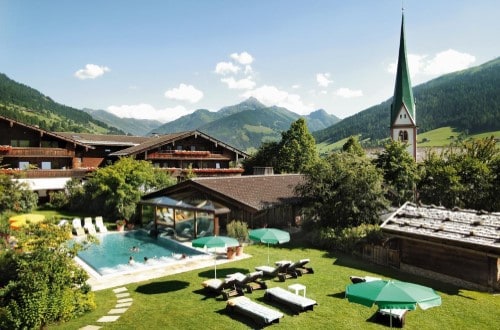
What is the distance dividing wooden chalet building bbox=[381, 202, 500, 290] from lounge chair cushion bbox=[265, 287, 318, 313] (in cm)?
655

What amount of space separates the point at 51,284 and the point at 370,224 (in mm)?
15931

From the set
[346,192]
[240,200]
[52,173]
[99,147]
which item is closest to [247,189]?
[240,200]

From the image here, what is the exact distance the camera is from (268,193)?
24859mm

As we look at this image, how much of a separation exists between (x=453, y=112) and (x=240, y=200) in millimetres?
155895

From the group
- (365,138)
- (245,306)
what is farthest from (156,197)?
(365,138)

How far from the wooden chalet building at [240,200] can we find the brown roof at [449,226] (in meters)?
8.06

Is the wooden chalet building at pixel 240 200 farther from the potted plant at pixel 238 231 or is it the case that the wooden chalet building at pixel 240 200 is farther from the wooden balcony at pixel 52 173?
the wooden balcony at pixel 52 173

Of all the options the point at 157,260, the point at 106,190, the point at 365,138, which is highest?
the point at 365,138

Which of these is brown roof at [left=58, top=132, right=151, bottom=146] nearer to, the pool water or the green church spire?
the pool water

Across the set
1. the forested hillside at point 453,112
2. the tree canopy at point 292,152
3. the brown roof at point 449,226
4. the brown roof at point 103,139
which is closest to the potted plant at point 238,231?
the brown roof at point 449,226

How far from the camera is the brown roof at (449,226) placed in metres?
13.9

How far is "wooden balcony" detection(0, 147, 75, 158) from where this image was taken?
3388 cm

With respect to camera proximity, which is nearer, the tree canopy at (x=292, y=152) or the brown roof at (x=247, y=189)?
the brown roof at (x=247, y=189)

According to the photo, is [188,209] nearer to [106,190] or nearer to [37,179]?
[106,190]
